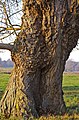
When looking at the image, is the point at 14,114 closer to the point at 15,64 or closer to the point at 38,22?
the point at 15,64

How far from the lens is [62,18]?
9.08m

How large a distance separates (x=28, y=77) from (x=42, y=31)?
56.1 inches

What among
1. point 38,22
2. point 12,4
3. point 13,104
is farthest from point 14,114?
point 12,4

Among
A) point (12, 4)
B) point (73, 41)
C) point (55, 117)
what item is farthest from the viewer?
point (12, 4)

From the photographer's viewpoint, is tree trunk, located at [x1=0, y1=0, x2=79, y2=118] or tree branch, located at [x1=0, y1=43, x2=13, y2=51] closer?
tree trunk, located at [x1=0, y1=0, x2=79, y2=118]

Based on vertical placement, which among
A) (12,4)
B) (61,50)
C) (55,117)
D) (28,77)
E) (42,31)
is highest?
(12,4)

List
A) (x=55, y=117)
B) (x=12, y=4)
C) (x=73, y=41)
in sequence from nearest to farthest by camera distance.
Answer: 1. (x=55, y=117)
2. (x=73, y=41)
3. (x=12, y=4)

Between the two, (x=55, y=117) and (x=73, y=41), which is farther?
(x=73, y=41)

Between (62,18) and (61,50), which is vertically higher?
(62,18)

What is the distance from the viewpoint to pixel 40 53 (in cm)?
923

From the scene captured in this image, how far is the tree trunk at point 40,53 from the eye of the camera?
9094 mm

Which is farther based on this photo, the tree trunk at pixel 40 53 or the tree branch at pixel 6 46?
the tree branch at pixel 6 46

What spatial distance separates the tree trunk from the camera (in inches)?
358

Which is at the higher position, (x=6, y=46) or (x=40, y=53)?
(x=6, y=46)
